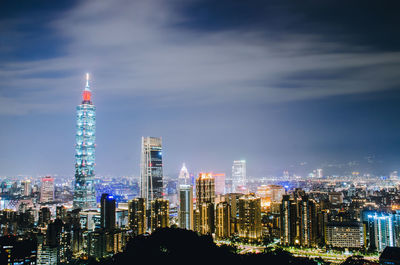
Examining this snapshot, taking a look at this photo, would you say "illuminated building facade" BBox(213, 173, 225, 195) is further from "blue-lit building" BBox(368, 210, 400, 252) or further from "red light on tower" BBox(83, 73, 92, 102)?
"blue-lit building" BBox(368, 210, 400, 252)

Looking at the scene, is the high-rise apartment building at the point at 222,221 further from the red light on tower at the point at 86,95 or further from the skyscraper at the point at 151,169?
the red light on tower at the point at 86,95

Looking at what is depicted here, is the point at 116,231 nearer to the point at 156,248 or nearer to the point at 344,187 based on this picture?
the point at 156,248

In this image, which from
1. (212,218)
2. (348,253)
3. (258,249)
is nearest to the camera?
(348,253)

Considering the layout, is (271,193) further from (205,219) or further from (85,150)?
(85,150)

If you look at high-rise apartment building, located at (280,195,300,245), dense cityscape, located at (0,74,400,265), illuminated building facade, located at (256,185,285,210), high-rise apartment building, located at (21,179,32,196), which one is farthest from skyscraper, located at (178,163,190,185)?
high-rise apartment building, located at (280,195,300,245)

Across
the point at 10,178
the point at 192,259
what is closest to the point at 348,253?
the point at 192,259

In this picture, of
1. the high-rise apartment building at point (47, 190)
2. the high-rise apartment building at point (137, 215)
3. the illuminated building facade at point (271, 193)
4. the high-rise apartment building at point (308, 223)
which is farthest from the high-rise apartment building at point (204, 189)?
the high-rise apartment building at point (47, 190)
